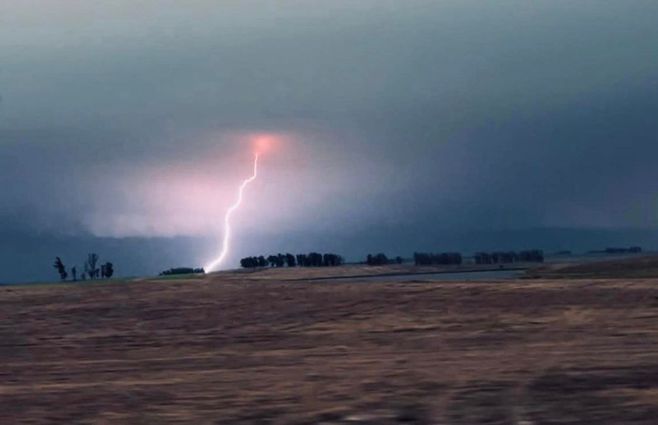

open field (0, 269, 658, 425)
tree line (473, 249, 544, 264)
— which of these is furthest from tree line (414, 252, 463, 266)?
open field (0, 269, 658, 425)

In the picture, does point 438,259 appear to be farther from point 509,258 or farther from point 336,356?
point 336,356

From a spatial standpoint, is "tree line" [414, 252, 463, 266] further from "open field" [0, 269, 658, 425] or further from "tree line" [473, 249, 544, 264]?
"open field" [0, 269, 658, 425]

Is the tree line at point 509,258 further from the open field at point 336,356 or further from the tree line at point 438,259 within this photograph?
the open field at point 336,356

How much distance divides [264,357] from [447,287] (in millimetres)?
17349

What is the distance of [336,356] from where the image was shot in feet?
67.6

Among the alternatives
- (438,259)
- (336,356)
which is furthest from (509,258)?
(336,356)

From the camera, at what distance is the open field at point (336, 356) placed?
14.5m

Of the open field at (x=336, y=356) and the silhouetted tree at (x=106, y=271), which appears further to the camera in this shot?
the silhouetted tree at (x=106, y=271)

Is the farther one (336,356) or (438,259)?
(438,259)

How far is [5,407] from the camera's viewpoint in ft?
50.9

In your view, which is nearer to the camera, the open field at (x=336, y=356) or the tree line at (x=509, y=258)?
the open field at (x=336, y=356)

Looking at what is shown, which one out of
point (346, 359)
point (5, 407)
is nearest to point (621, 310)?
point (346, 359)

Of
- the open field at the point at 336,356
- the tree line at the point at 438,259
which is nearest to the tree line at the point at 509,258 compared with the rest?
the tree line at the point at 438,259

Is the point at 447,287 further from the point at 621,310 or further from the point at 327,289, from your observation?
the point at 621,310
